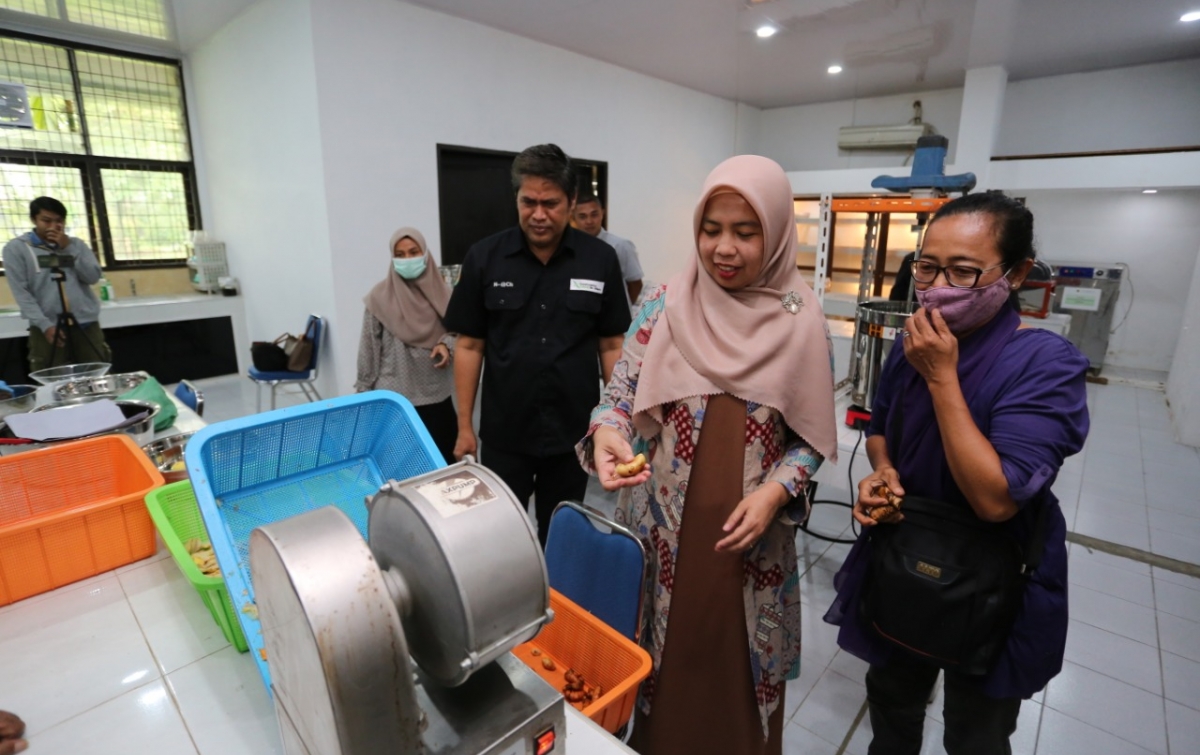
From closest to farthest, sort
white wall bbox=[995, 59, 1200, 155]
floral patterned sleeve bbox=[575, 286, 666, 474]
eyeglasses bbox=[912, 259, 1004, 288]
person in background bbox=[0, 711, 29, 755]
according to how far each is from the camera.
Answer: person in background bbox=[0, 711, 29, 755] → eyeglasses bbox=[912, 259, 1004, 288] → floral patterned sleeve bbox=[575, 286, 666, 474] → white wall bbox=[995, 59, 1200, 155]

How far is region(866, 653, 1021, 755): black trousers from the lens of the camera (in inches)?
42.3

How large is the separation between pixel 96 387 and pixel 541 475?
1.42m

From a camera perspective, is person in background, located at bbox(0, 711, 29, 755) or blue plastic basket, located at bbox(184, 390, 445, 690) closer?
person in background, located at bbox(0, 711, 29, 755)

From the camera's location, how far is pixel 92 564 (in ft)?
3.66

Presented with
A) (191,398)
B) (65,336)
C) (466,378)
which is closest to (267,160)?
(65,336)

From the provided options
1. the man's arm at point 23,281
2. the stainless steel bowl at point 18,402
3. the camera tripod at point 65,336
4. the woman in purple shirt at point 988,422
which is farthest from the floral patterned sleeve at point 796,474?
the man's arm at point 23,281

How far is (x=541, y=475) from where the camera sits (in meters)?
1.98

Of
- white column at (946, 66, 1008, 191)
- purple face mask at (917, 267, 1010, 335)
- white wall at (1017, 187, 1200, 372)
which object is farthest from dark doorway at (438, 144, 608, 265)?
white wall at (1017, 187, 1200, 372)

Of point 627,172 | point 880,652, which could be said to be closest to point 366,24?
point 627,172

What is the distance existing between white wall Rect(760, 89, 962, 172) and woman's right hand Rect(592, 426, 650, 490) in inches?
248

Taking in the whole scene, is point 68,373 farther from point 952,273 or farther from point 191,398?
point 952,273

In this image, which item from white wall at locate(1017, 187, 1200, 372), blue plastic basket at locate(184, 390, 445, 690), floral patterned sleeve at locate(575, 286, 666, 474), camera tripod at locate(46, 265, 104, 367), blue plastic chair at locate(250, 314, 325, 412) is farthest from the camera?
white wall at locate(1017, 187, 1200, 372)

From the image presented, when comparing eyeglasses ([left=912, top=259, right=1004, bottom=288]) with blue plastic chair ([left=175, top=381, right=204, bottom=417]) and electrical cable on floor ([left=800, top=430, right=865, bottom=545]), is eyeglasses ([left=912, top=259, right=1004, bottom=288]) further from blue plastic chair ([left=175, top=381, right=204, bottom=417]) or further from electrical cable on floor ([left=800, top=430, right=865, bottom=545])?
blue plastic chair ([left=175, top=381, right=204, bottom=417])

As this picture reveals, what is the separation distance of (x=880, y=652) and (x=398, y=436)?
105 centimetres
